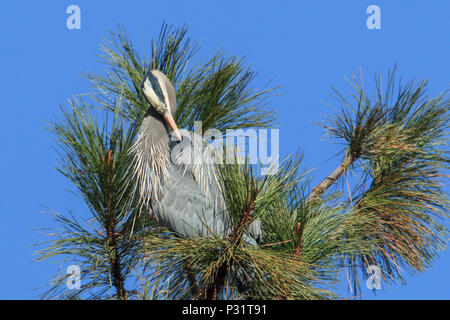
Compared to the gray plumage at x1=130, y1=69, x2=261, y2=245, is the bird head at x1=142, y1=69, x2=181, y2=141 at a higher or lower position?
higher

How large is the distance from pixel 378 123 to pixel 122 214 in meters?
1.36

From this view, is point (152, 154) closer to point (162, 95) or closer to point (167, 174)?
point (167, 174)

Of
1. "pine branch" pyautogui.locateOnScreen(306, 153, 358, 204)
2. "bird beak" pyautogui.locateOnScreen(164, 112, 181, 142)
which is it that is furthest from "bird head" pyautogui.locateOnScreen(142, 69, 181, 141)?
"pine branch" pyautogui.locateOnScreen(306, 153, 358, 204)

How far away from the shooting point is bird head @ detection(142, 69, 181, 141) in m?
4.08

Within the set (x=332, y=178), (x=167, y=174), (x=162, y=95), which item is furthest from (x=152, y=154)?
(x=332, y=178)

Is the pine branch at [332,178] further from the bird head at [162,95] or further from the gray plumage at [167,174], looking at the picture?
the bird head at [162,95]

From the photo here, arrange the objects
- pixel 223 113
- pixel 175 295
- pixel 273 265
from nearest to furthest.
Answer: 1. pixel 273 265
2. pixel 175 295
3. pixel 223 113

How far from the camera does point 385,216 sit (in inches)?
157

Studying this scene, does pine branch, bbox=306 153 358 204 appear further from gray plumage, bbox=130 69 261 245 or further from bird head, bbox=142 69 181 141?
bird head, bbox=142 69 181 141

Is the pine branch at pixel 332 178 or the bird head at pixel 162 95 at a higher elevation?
the bird head at pixel 162 95

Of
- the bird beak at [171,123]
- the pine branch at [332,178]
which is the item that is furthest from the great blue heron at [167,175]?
the pine branch at [332,178]

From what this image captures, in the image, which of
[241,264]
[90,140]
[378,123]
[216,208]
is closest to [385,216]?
[378,123]

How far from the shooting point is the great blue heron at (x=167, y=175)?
402 cm
